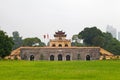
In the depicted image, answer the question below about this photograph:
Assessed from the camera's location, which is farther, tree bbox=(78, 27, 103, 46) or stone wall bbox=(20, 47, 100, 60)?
tree bbox=(78, 27, 103, 46)

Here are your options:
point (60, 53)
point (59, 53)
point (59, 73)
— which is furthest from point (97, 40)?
point (59, 73)

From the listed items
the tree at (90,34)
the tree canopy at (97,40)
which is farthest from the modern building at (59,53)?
the tree at (90,34)

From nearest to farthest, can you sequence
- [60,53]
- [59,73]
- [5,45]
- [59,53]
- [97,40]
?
[59,73] → [5,45] → [59,53] → [60,53] → [97,40]

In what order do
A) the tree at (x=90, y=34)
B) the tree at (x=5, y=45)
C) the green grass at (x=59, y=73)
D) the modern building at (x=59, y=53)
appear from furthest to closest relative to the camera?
the tree at (x=90, y=34), the modern building at (x=59, y=53), the tree at (x=5, y=45), the green grass at (x=59, y=73)

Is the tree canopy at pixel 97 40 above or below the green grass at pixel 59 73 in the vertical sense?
above

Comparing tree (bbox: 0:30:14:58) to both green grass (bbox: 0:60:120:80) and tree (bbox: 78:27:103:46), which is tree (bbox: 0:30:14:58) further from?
tree (bbox: 78:27:103:46)

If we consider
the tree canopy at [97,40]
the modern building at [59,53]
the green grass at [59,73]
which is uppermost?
the tree canopy at [97,40]

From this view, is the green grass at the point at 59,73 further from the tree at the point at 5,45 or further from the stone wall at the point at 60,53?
the stone wall at the point at 60,53

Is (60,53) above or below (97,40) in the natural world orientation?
below

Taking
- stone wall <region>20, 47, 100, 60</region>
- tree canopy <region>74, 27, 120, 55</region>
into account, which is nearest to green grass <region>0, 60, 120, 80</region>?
stone wall <region>20, 47, 100, 60</region>

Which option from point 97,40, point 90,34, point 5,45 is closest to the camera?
point 5,45

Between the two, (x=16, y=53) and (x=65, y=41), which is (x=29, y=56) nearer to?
(x=16, y=53)

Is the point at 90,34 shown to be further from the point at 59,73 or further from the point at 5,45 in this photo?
the point at 59,73

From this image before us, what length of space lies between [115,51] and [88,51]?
14.2m
